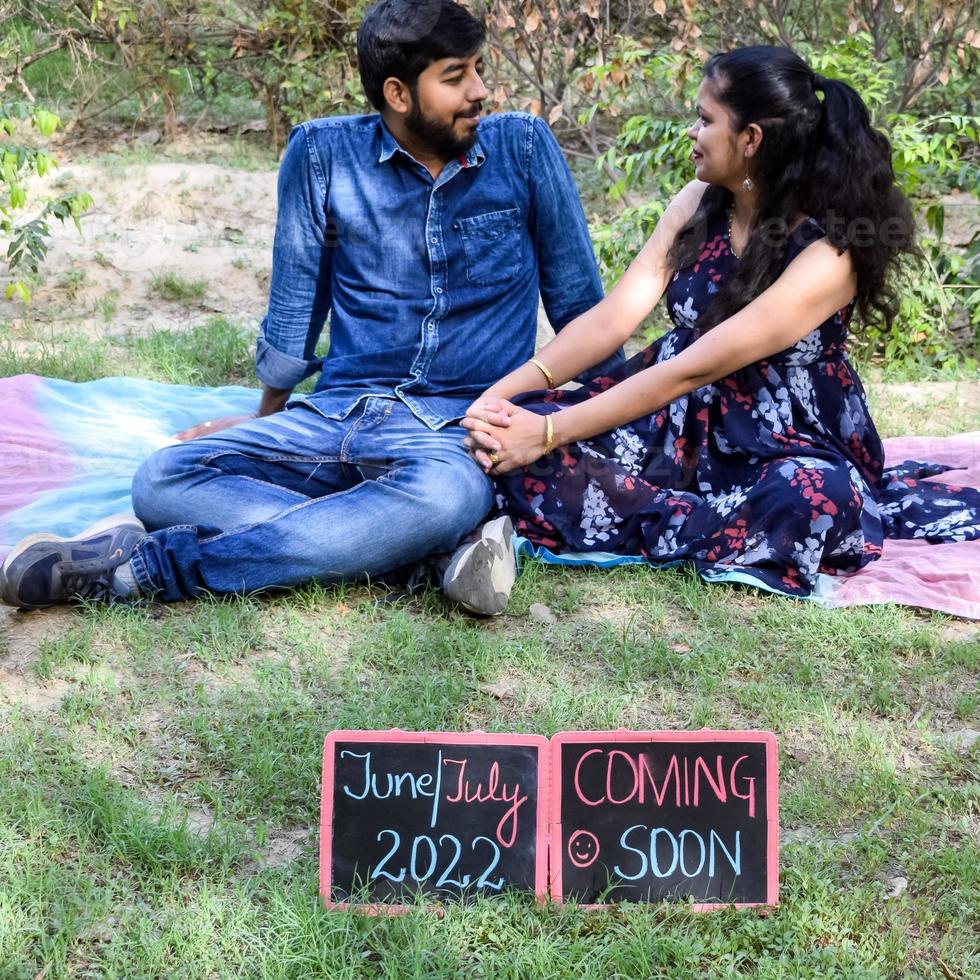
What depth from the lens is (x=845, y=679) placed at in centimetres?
298

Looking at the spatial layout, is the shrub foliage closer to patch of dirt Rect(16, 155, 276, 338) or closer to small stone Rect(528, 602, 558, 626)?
patch of dirt Rect(16, 155, 276, 338)

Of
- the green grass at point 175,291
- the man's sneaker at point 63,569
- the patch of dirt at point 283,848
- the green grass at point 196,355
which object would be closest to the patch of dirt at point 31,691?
the man's sneaker at point 63,569

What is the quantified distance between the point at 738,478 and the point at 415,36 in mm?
1484

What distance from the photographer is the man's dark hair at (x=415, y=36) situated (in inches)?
134

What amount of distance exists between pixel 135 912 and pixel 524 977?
0.66 m

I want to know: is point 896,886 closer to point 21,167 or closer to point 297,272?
point 297,272

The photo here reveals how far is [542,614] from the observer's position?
329 centimetres

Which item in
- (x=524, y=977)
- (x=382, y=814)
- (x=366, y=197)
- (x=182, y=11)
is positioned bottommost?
(x=524, y=977)

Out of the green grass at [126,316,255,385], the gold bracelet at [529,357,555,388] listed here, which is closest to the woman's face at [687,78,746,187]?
the gold bracelet at [529,357,555,388]

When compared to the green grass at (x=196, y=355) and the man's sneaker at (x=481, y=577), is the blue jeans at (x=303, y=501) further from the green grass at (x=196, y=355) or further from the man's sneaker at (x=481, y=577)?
the green grass at (x=196, y=355)

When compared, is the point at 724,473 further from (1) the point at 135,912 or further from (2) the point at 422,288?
(1) the point at 135,912

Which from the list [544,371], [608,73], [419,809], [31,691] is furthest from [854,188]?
[608,73]

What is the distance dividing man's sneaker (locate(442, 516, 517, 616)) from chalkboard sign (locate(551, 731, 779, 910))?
1046 mm

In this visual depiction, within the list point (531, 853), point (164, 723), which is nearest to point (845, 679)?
point (531, 853)
